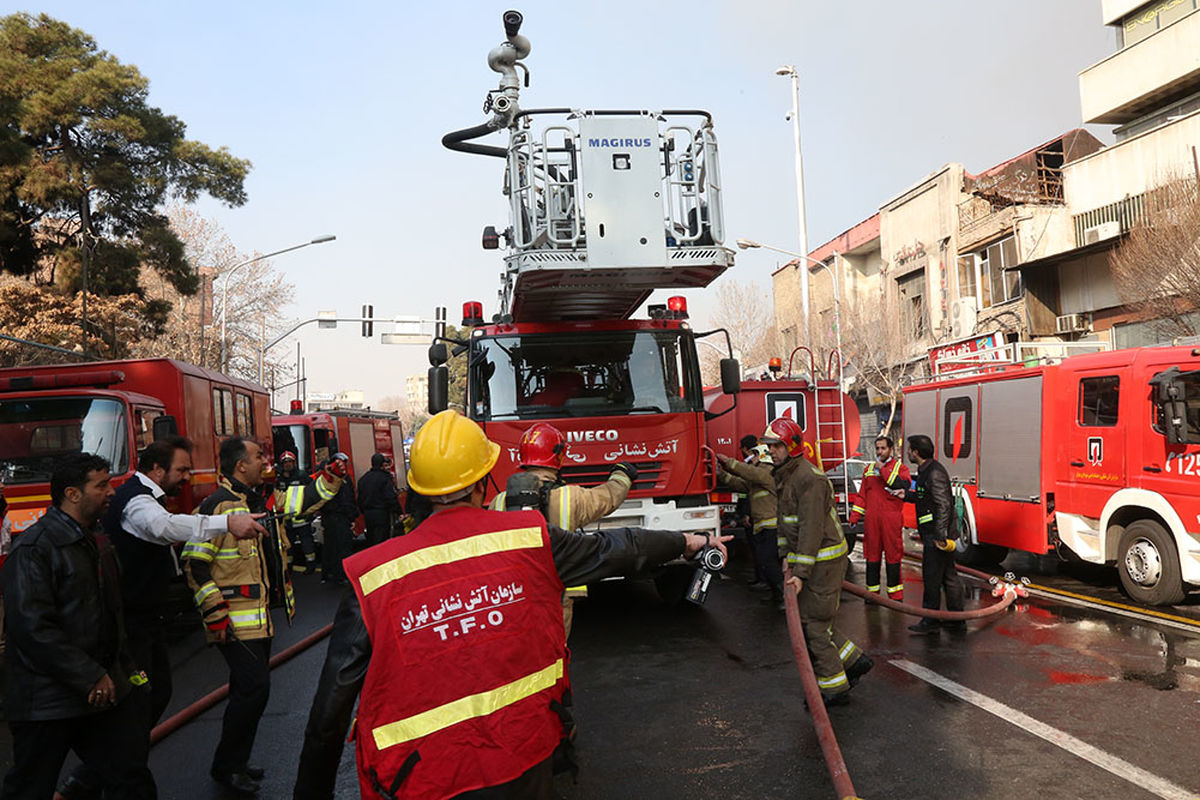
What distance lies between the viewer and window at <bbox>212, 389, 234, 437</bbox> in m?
11.6

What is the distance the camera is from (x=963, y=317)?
28.7 m

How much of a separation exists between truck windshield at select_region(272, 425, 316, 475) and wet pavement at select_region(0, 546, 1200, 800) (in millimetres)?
9426

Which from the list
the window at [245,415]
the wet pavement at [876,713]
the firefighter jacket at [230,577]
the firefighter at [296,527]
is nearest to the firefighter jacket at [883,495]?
the wet pavement at [876,713]

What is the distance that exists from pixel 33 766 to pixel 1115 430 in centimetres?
945

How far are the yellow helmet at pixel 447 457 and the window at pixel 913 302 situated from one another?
102ft

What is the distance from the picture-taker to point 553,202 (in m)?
8.09

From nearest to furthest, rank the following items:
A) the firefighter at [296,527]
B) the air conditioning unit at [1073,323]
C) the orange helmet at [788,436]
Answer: the orange helmet at [788,436] → the firefighter at [296,527] → the air conditioning unit at [1073,323]

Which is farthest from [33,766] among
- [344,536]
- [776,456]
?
[344,536]

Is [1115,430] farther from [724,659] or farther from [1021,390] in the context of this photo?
[724,659]

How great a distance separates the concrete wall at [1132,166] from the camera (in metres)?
20.1

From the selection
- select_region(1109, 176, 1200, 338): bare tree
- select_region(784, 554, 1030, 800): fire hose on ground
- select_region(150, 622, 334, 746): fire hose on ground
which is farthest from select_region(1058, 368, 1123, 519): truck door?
select_region(150, 622, 334, 746): fire hose on ground

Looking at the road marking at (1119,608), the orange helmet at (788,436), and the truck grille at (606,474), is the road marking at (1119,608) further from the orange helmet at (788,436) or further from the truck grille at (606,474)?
the truck grille at (606,474)

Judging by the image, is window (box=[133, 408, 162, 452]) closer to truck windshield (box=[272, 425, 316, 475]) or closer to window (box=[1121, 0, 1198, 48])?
truck windshield (box=[272, 425, 316, 475])

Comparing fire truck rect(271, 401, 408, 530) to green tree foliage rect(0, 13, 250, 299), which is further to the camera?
green tree foliage rect(0, 13, 250, 299)
